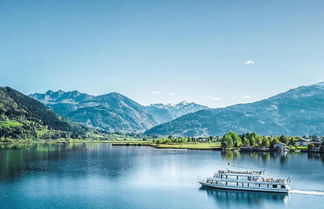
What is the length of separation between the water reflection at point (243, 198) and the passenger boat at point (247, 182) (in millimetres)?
1657

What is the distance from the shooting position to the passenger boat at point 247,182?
93238 mm

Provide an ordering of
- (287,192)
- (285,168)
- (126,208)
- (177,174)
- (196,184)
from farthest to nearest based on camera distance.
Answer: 1. (285,168)
2. (177,174)
3. (196,184)
4. (287,192)
5. (126,208)

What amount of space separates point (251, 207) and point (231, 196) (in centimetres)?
1162

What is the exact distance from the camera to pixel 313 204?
3098 inches

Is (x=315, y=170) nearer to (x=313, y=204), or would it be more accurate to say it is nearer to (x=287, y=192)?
(x=287, y=192)

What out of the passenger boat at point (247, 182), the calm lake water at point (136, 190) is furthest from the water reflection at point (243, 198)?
the passenger boat at point (247, 182)

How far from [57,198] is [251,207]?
47.4 meters

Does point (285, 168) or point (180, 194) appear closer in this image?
point (180, 194)

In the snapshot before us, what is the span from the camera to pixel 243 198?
88062 millimetres

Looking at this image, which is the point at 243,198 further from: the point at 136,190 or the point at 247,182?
the point at 136,190

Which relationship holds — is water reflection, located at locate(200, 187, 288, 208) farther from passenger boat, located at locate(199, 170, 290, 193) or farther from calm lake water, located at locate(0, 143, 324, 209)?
Result: passenger boat, located at locate(199, 170, 290, 193)

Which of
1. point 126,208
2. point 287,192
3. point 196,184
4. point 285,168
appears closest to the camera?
point 126,208

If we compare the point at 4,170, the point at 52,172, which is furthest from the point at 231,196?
the point at 4,170

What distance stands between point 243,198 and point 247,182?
9.68m
